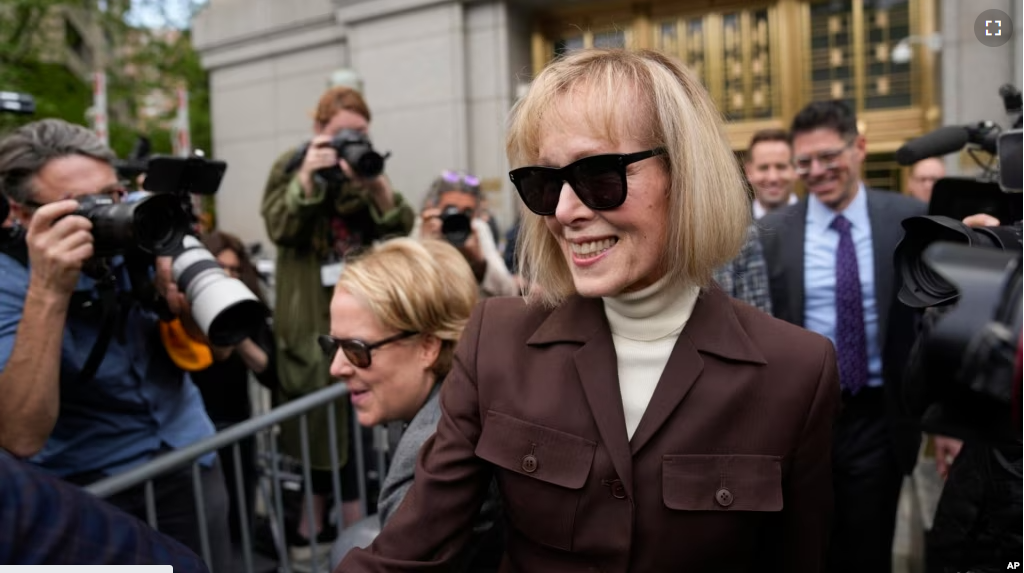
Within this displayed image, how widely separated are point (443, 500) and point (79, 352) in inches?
54.8

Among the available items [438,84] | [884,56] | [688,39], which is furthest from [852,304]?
[438,84]

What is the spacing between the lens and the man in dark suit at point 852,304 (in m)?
3.15

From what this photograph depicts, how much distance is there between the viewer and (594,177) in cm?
147

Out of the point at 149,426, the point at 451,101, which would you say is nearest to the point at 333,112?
the point at 149,426

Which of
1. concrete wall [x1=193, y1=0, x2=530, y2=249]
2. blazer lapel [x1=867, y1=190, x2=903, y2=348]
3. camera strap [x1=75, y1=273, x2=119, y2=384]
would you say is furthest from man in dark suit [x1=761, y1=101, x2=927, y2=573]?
concrete wall [x1=193, y1=0, x2=530, y2=249]

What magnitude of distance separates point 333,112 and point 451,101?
5.91 metres

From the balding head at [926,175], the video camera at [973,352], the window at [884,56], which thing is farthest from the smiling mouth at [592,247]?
the window at [884,56]

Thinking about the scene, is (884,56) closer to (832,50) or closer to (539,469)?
(832,50)

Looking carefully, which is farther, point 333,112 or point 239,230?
point 239,230

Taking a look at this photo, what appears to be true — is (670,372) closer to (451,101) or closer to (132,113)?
(451,101)

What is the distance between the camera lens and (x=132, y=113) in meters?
19.6

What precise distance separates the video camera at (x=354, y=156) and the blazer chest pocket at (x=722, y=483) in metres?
2.34

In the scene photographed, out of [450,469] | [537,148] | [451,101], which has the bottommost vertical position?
[450,469]

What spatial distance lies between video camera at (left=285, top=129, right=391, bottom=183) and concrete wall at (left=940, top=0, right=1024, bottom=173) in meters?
5.96
